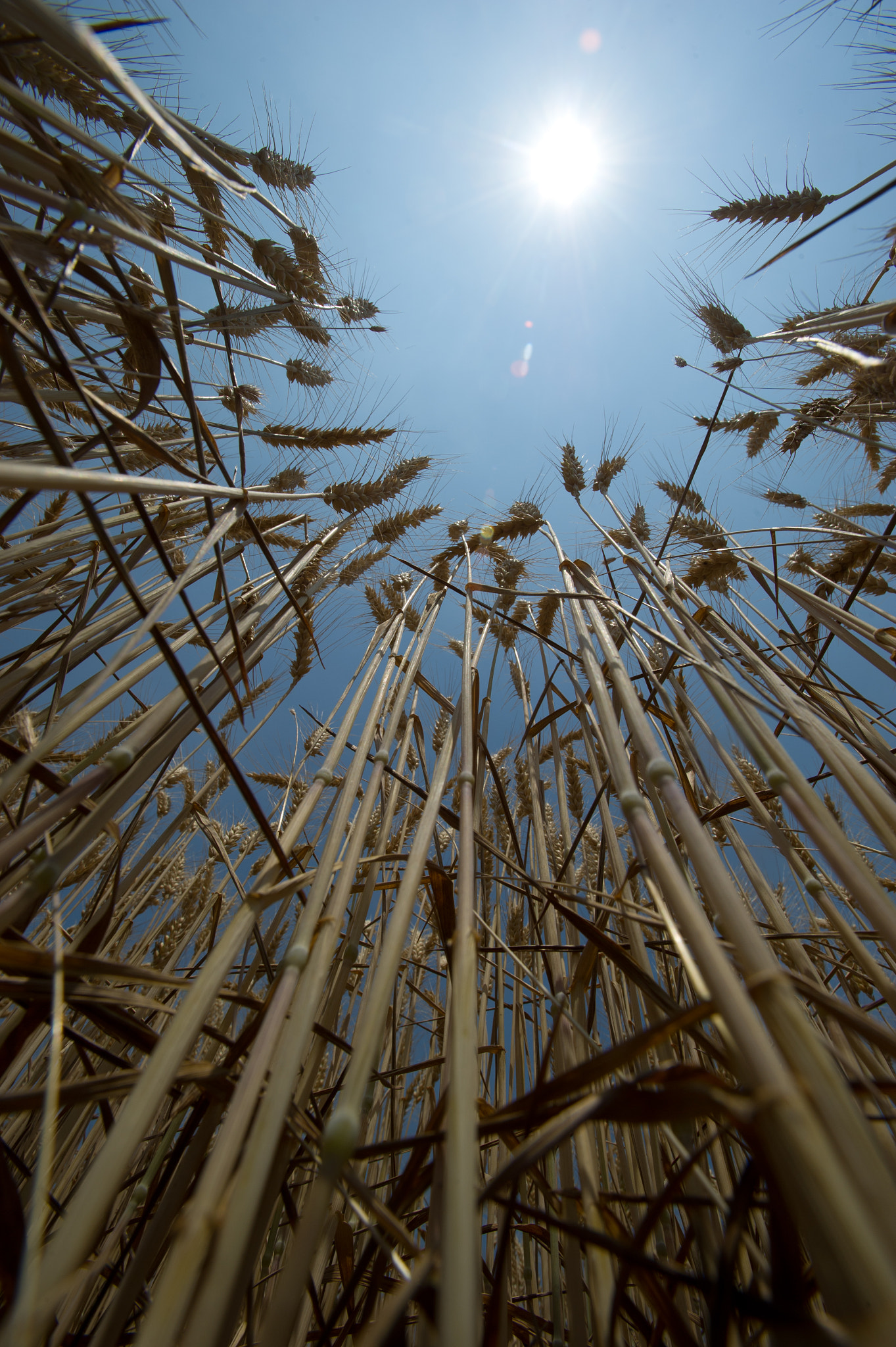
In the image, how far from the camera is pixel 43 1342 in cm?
54

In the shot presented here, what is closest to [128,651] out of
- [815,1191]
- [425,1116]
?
[815,1191]

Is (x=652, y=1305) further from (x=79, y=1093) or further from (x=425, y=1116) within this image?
(x=425, y=1116)

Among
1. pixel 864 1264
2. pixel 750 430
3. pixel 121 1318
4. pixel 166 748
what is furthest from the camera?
pixel 750 430

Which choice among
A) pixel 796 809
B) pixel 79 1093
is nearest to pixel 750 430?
pixel 796 809

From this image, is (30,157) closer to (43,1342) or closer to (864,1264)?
(864,1264)

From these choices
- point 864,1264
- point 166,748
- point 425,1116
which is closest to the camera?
point 864,1264

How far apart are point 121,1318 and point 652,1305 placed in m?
0.40

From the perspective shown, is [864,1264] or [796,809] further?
[796,809]

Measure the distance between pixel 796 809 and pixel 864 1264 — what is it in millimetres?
321

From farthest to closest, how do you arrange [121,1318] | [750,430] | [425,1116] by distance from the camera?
[750,430]
[425,1116]
[121,1318]

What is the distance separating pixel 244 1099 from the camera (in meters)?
0.36

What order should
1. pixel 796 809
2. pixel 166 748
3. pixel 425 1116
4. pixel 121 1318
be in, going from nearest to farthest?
pixel 121 1318 < pixel 796 809 < pixel 166 748 < pixel 425 1116

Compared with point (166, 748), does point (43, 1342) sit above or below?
below

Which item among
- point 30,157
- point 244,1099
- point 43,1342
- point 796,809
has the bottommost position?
point 43,1342
